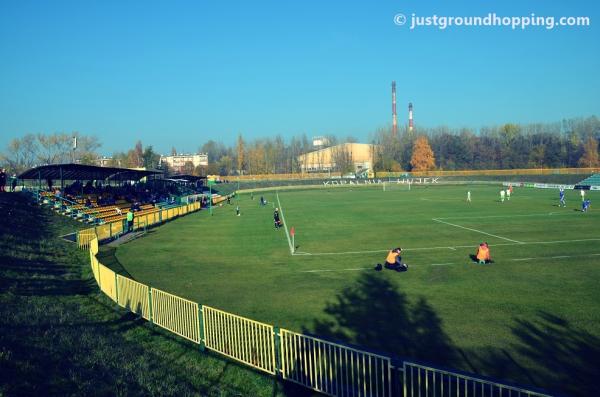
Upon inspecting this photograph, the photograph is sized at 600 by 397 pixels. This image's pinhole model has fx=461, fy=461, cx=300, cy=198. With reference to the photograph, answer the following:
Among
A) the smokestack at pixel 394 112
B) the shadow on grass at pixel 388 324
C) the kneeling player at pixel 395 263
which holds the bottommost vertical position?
the shadow on grass at pixel 388 324

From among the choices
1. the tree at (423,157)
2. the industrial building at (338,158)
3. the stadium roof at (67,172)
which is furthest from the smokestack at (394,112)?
the stadium roof at (67,172)

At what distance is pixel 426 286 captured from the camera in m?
16.2

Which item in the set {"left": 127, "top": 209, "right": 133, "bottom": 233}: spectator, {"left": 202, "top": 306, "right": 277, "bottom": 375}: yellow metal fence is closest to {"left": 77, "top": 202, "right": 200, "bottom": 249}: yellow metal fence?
{"left": 127, "top": 209, "right": 133, "bottom": 233}: spectator

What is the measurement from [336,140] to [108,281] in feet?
549

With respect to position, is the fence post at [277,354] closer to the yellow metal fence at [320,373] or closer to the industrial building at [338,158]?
the yellow metal fence at [320,373]

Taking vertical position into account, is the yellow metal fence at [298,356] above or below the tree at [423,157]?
below

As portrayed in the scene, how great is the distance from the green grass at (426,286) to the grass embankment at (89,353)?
2.86 meters

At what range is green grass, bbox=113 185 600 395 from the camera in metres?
10.4

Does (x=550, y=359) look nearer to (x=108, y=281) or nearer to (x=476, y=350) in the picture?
(x=476, y=350)

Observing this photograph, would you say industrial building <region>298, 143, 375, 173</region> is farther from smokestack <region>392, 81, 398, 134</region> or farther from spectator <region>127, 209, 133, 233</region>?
spectator <region>127, 209, 133, 233</region>

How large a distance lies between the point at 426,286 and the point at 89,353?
10.9 meters

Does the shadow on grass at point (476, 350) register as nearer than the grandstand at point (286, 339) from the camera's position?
No

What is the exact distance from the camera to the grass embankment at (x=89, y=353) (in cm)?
832

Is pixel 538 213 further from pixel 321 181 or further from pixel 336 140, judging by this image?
pixel 336 140
